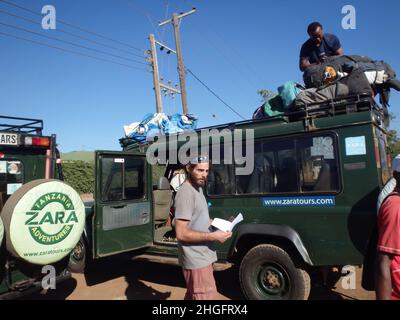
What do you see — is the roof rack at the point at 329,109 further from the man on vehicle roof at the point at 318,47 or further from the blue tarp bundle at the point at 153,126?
the blue tarp bundle at the point at 153,126

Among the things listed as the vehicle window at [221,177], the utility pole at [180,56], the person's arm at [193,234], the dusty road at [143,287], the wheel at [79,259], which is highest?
the utility pole at [180,56]

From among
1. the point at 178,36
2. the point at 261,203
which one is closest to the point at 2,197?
the point at 261,203

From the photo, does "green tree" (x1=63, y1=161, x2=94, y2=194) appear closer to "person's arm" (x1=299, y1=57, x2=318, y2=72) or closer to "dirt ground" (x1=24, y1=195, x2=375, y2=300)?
"dirt ground" (x1=24, y1=195, x2=375, y2=300)

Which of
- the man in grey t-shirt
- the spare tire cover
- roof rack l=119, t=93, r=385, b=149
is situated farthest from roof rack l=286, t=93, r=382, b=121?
the spare tire cover

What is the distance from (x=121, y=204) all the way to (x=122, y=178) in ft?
1.46

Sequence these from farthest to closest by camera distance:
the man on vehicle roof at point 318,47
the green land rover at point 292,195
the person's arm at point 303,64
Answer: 1. the person's arm at point 303,64
2. the man on vehicle roof at point 318,47
3. the green land rover at point 292,195

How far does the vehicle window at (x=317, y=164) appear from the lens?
161 inches

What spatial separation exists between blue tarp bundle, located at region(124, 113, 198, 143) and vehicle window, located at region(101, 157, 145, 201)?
0.73 meters

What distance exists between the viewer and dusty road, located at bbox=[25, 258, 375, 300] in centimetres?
509

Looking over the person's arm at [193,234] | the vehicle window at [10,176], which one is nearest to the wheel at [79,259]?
the vehicle window at [10,176]

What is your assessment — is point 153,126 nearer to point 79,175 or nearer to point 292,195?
point 292,195

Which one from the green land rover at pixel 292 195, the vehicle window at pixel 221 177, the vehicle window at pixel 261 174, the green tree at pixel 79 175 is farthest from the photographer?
the green tree at pixel 79 175

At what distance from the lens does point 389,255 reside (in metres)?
2.23

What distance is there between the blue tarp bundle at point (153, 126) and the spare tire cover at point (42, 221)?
250cm
